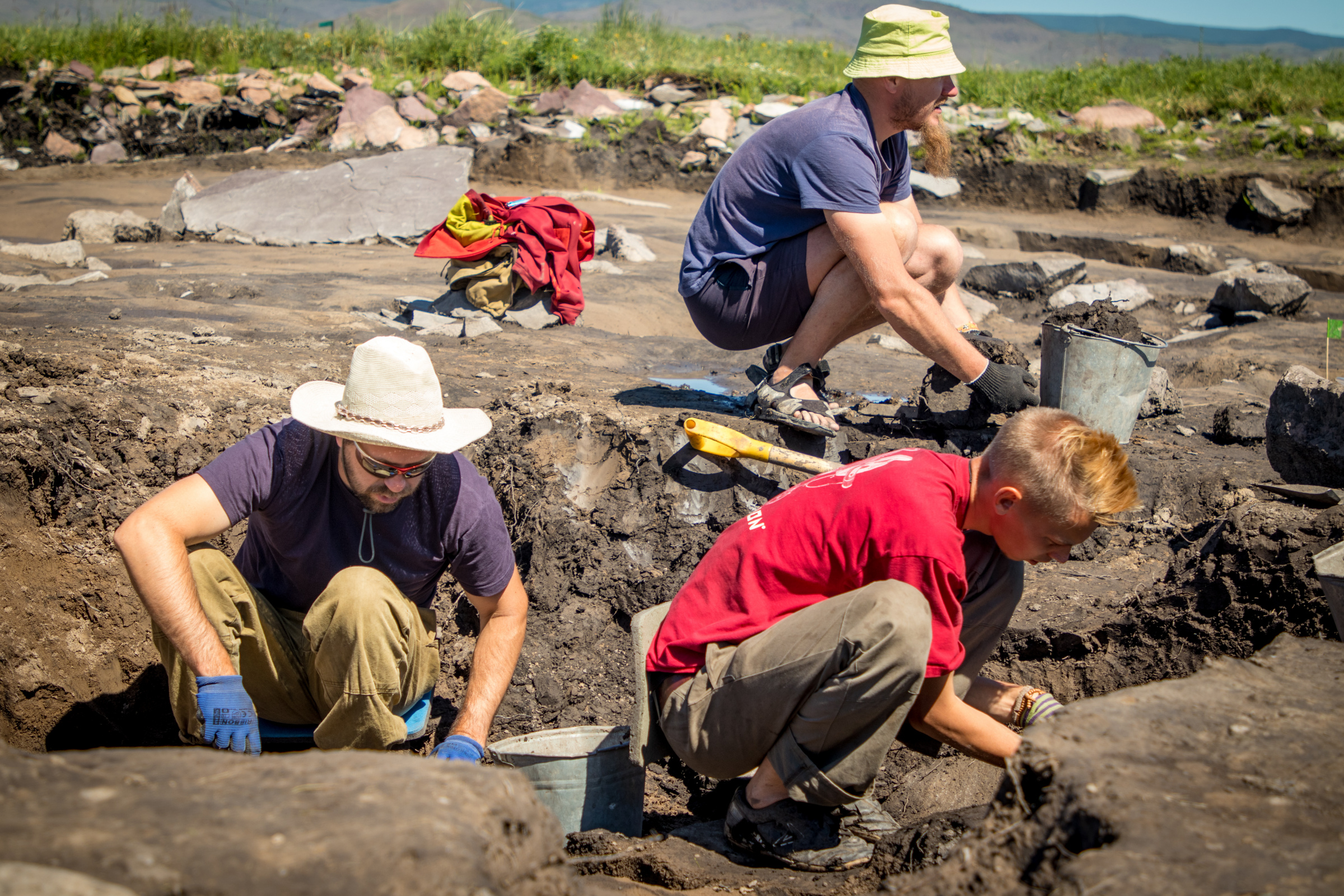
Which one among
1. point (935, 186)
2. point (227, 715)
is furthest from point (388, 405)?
point (935, 186)

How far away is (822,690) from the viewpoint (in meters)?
1.98

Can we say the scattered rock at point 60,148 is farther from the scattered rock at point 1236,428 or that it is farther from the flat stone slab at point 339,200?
the scattered rock at point 1236,428

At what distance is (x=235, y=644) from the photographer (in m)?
2.28

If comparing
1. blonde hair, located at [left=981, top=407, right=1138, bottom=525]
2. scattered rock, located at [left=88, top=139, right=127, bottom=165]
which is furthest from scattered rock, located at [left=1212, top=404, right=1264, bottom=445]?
scattered rock, located at [left=88, top=139, right=127, bottom=165]

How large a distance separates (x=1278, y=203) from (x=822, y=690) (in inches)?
387

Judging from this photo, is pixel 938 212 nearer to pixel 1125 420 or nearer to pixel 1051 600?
pixel 1125 420

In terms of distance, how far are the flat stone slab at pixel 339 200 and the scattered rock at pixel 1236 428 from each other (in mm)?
6360

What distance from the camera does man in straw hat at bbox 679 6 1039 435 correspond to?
3146 millimetres

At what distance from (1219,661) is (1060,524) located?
50 centimetres

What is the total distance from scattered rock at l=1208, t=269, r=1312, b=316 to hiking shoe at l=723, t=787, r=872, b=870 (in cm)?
637

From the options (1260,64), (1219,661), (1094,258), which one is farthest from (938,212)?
(1219,661)

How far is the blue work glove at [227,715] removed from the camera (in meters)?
2.10

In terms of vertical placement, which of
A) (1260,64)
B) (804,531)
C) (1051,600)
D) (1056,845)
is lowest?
(1051,600)

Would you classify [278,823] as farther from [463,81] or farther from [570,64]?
[570,64]
